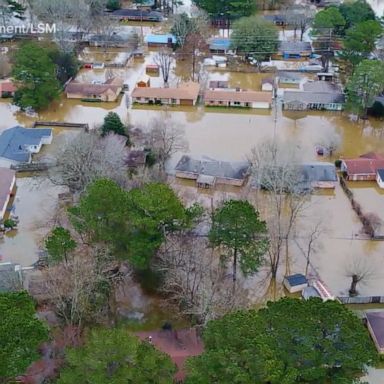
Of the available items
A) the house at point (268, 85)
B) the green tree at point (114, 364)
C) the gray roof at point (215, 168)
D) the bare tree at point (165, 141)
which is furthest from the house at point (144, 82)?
the green tree at point (114, 364)

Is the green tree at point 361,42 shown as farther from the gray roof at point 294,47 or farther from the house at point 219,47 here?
the house at point 219,47

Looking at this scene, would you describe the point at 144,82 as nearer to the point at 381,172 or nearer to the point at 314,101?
the point at 314,101

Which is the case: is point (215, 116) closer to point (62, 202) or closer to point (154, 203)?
point (62, 202)

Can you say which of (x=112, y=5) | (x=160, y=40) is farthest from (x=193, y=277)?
(x=112, y=5)

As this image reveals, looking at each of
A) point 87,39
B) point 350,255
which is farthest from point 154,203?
point 87,39

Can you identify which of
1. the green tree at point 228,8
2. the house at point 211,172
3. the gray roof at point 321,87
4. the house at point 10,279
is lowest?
the house at point 10,279

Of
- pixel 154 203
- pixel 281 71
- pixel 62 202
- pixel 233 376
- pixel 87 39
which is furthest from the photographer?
pixel 87 39
